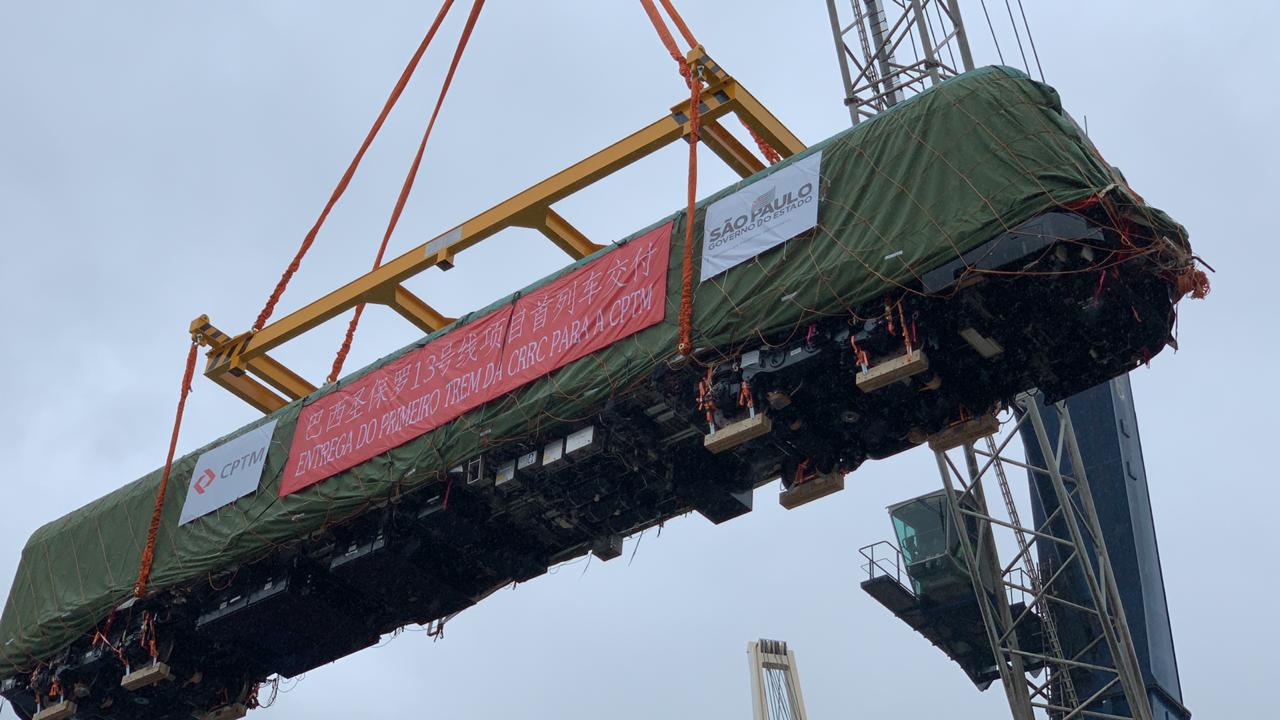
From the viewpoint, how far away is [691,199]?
15633 mm

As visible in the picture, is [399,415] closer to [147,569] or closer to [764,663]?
[147,569]

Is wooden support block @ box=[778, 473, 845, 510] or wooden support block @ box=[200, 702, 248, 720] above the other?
wooden support block @ box=[200, 702, 248, 720]

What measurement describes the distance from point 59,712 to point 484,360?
8470mm

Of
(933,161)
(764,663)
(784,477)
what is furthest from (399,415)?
(764,663)

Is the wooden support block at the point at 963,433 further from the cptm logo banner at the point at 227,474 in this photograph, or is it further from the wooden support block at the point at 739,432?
the cptm logo banner at the point at 227,474

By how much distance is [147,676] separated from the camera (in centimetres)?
1950

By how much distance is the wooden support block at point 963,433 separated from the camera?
14.4 metres

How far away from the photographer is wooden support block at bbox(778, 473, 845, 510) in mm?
15008

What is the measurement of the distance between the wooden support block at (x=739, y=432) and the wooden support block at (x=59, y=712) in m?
11.2

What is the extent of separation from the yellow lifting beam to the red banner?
167cm

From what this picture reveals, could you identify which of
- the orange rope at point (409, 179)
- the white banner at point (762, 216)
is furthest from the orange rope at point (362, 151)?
the white banner at point (762, 216)

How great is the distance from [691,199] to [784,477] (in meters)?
3.03

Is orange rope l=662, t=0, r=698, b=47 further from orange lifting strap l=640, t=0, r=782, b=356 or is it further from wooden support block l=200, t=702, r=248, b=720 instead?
wooden support block l=200, t=702, r=248, b=720

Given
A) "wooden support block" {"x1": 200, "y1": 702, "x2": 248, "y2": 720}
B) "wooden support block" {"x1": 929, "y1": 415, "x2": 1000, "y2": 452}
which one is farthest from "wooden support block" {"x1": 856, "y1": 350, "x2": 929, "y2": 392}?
"wooden support block" {"x1": 200, "y1": 702, "x2": 248, "y2": 720}
